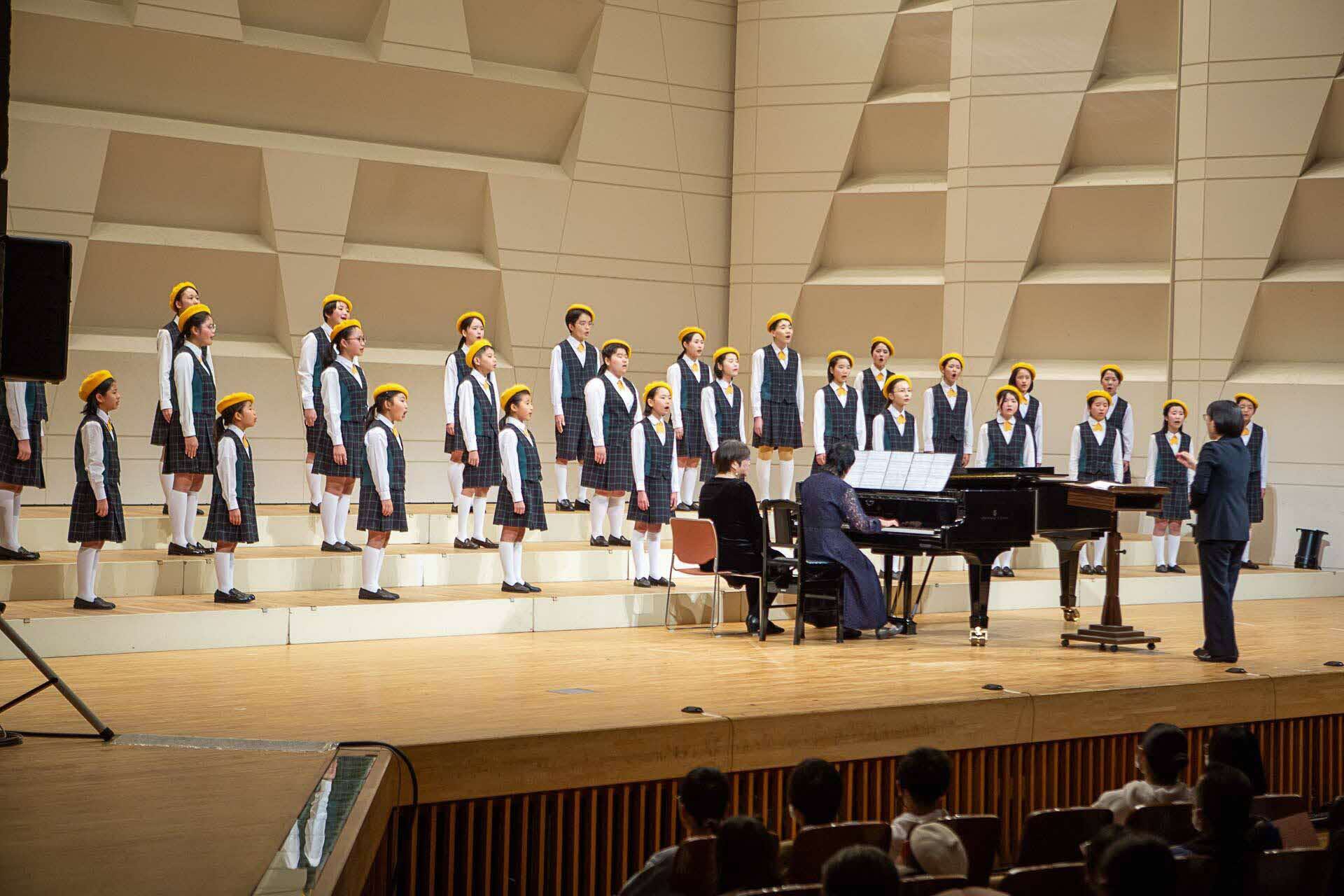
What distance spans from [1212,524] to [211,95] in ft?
25.4

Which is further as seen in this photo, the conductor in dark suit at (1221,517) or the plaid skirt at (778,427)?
the plaid skirt at (778,427)

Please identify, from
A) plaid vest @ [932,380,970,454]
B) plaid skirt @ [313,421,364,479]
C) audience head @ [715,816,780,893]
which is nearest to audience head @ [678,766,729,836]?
audience head @ [715,816,780,893]

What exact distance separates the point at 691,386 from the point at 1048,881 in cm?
665

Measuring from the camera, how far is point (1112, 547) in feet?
21.4

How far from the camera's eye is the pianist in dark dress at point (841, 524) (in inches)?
255

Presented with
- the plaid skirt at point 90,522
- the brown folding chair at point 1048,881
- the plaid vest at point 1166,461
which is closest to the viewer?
the brown folding chair at point 1048,881

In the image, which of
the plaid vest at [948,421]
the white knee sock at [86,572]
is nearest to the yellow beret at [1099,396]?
the plaid vest at [948,421]

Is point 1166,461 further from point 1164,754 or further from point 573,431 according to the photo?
point 1164,754

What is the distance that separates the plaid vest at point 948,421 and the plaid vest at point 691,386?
1820 millimetres

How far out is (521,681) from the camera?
5.33 meters

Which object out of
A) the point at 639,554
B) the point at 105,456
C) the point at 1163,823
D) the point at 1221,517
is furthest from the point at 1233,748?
the point at 105,456

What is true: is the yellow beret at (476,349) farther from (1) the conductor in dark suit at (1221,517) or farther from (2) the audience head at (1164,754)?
(2) the audience head at (1164,754)

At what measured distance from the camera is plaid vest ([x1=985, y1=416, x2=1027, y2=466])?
9547 millimetres

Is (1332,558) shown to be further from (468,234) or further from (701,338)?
(468,234)
